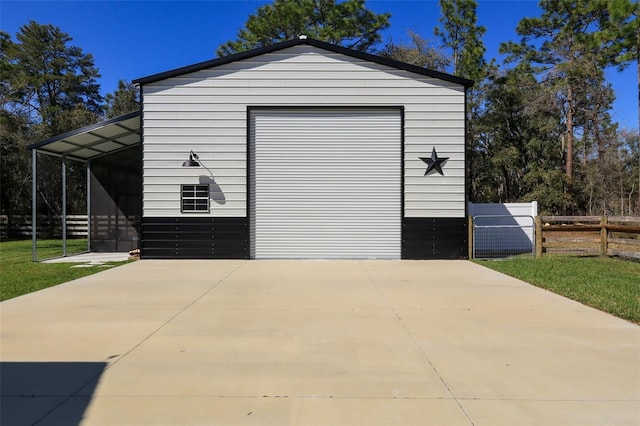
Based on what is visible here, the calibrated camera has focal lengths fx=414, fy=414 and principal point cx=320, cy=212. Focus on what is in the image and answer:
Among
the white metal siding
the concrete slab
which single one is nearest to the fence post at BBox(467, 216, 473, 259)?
the white metal siding

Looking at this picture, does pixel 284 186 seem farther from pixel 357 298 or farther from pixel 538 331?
pixel 538 331

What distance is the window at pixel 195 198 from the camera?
433 inches

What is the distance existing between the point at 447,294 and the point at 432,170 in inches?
200

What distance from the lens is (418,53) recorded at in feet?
83.0

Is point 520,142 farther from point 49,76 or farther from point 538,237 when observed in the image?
point 49,76

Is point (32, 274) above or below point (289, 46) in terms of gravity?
below

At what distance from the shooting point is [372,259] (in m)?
11.1

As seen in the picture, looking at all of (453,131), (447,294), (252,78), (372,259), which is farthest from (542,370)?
(252,78)

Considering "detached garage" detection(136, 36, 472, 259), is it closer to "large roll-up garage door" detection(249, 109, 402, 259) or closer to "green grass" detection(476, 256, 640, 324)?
"large roll-up garage door" detection(249, 109, 402, 259)

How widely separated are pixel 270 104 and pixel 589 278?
8.39 metres

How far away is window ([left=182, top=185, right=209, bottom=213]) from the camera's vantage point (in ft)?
36.1

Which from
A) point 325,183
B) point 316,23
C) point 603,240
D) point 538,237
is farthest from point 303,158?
point 316,23

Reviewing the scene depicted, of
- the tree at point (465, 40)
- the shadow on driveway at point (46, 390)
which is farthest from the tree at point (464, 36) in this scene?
the shadow on driveway at point (46, 390)

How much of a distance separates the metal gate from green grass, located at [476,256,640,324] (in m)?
1.28
